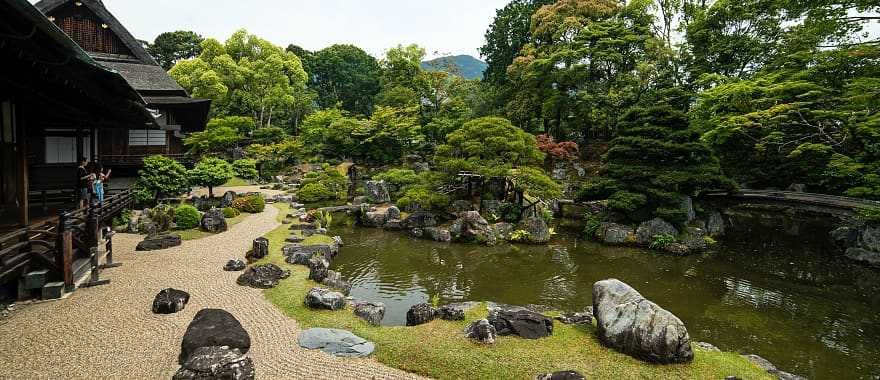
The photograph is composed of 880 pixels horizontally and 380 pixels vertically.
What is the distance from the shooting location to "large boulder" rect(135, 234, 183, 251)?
1275 centimetres

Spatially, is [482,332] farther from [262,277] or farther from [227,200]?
[227,200]

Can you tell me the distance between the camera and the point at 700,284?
13.4 m

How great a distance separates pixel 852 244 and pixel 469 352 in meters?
20.1

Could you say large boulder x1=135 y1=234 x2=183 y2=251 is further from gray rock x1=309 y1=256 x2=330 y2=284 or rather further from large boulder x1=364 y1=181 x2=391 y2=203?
large boulder x1=364 y1=181 x2=391 y2=203

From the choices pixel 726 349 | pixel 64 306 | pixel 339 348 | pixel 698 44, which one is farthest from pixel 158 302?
pixel 698 44

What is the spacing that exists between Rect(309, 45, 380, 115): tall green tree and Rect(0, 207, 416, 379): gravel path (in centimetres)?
4304

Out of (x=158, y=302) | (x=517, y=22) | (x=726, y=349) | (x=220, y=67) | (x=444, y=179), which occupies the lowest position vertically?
(x=726, y=349)

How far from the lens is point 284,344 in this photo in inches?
281

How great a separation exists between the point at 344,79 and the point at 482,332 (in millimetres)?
51051

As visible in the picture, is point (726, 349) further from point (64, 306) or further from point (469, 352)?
point (64, 306)

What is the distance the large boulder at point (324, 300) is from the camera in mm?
8883

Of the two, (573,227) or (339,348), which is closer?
(339,348)

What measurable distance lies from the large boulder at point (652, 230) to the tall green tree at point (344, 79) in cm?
3901

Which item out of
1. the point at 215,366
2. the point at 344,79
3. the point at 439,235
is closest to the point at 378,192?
the point at 439,235
